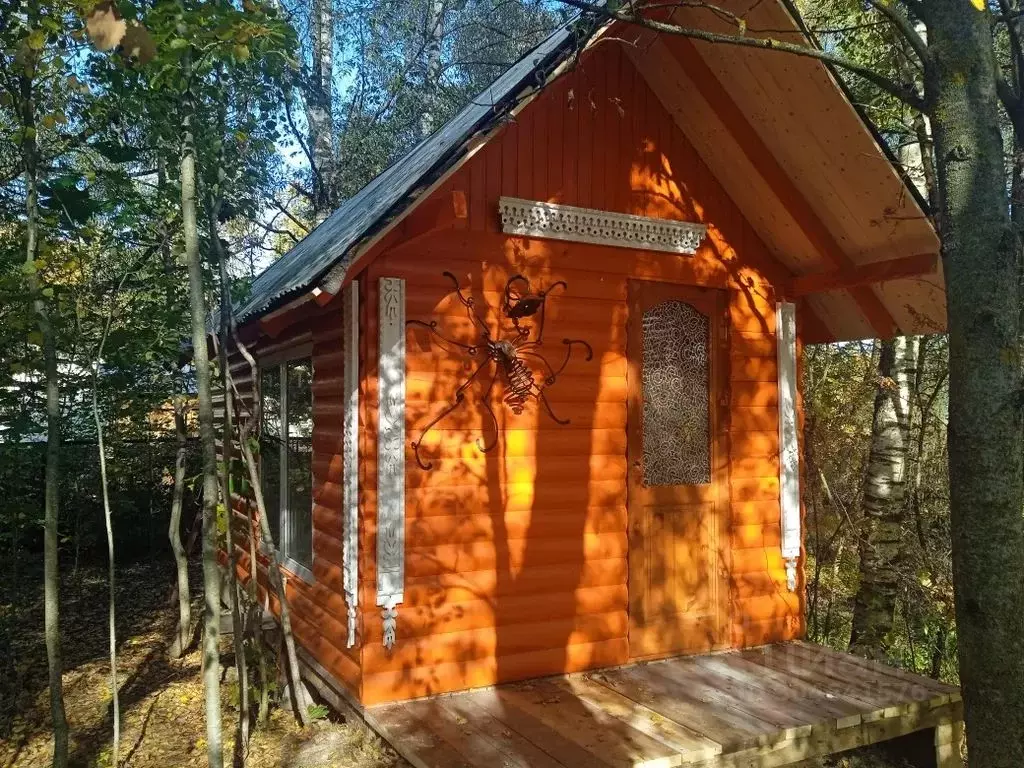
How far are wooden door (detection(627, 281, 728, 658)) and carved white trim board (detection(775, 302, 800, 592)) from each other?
0.53 meters

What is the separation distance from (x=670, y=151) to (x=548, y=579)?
3130 millimetres

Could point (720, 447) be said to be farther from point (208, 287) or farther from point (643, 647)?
point (208, 287)

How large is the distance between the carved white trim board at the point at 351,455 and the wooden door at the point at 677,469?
1897 mm

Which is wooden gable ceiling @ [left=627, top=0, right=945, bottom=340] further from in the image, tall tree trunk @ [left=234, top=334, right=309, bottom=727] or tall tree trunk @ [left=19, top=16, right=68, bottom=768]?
tall tree trunk @ [left=19, top=16, right=68, bottom=768]

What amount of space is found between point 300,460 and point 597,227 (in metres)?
2.94

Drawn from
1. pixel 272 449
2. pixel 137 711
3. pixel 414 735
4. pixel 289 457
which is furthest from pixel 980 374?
pixel 137 711

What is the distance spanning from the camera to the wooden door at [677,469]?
5.27 meters

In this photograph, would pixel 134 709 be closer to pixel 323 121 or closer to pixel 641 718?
pixel 641 718

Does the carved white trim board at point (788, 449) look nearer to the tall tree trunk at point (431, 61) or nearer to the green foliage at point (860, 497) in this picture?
the green foliage at point (860, 497)

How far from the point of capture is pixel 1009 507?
2.98 meters

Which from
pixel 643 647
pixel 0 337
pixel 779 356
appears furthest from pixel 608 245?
pixel 0 337

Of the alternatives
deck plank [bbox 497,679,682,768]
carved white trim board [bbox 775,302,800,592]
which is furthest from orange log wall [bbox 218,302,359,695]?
carved white trim board [bbox 775,302,800,592]

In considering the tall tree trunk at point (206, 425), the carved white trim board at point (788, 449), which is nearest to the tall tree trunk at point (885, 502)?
the carved white trim board at point (788, 449)

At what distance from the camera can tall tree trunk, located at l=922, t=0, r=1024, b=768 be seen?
2.96 m
